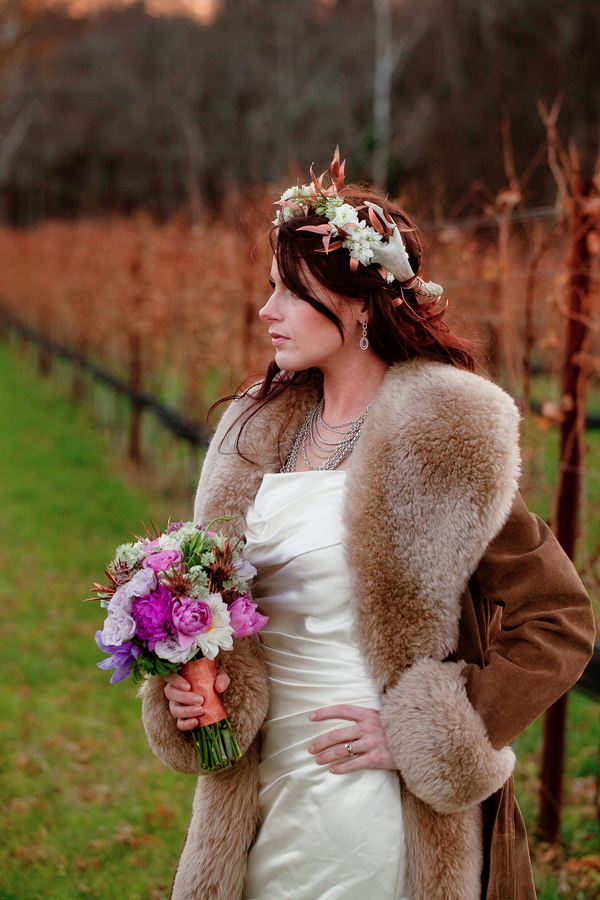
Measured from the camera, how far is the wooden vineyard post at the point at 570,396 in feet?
9.36

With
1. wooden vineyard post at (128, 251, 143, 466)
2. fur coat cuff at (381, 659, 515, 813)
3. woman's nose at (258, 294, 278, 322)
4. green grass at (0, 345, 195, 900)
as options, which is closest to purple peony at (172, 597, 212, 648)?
fur coat cuff at (381, 659, 515, 813)

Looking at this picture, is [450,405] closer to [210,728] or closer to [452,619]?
[452,619]

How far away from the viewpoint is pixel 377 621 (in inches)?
64.1

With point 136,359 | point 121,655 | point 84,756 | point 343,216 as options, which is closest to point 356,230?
point 343,216

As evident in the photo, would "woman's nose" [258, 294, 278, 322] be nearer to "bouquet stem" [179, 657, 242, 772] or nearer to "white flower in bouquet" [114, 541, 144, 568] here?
"white flower in bouquet" [114, 541, 144, 568]

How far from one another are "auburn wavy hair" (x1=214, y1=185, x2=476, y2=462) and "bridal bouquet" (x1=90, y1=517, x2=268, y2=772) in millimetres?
574

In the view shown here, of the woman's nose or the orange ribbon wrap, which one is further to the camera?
the woman's nose

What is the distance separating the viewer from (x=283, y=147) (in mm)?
24953

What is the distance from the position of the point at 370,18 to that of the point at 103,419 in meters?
21.8

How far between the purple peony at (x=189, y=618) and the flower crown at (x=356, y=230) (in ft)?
2.59

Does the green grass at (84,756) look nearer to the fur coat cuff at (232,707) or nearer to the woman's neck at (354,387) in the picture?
the woman's neck at (354,387)

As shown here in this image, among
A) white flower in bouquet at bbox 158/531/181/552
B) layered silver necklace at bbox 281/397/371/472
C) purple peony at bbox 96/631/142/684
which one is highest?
layered silver necklace at bbox 281/397/371/472

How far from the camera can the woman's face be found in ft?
5.93

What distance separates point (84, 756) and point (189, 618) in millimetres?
2918
